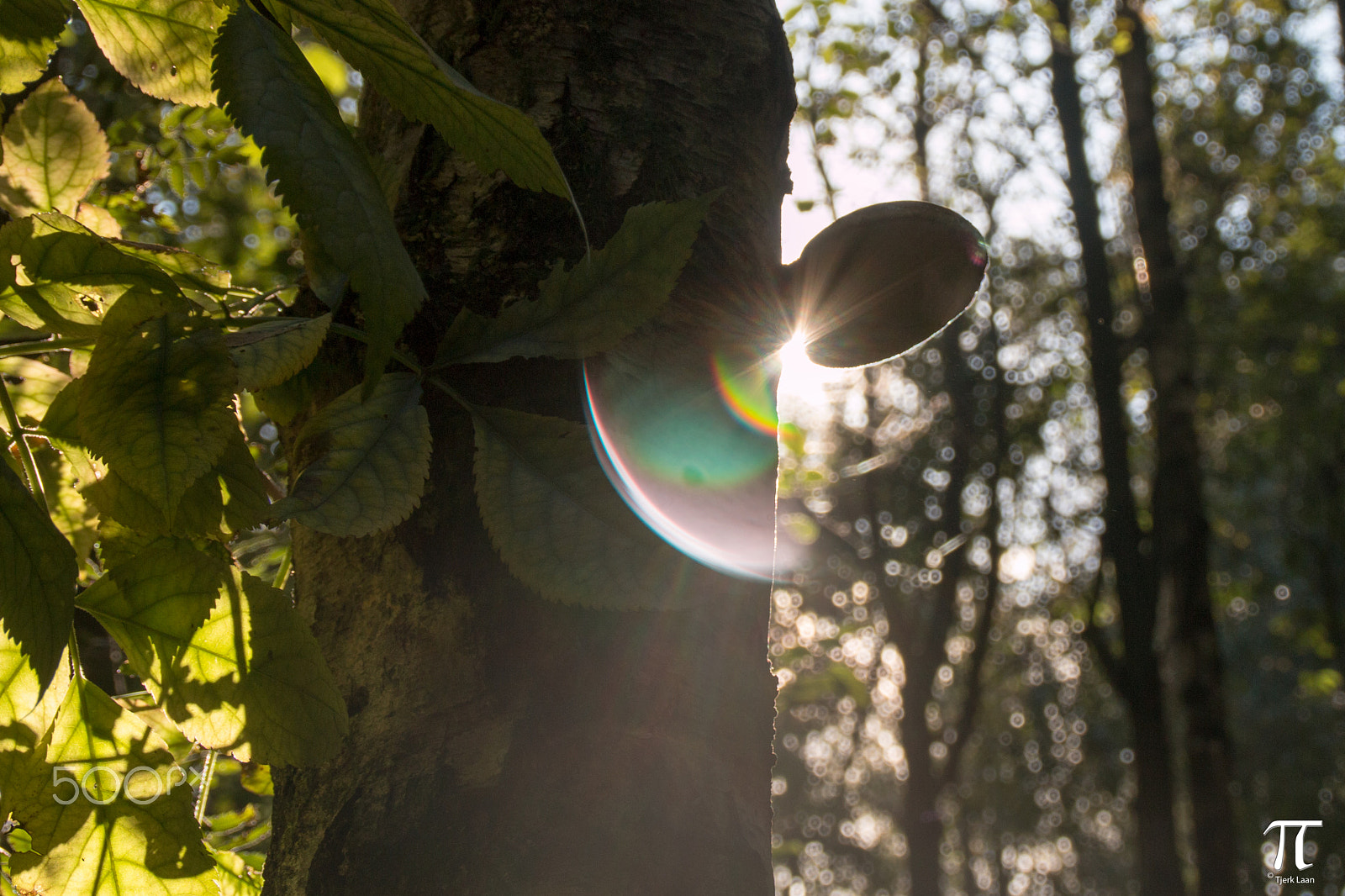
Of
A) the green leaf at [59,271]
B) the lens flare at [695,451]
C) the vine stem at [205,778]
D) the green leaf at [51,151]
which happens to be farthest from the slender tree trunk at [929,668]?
the green leaf at [59,271]

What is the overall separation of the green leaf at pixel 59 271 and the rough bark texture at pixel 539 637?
0.51 ft

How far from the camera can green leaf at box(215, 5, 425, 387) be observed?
43 cm

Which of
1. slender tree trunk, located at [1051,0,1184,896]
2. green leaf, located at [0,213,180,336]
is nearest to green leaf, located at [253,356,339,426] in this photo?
green leaf, located at [0,213,180,336]

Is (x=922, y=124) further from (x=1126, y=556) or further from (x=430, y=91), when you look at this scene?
(x=430, y=91)

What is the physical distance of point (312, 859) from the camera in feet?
1.93

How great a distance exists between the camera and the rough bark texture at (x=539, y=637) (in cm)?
55

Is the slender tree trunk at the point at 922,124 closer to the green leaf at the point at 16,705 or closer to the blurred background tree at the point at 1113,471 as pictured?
the blurred background tree at the point at 1113,471

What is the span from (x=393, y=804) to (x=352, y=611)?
15 cm

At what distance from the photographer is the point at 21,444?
23.2 inches

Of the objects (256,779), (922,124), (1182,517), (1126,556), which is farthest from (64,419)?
(922,124)

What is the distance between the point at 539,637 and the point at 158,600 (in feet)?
0.73

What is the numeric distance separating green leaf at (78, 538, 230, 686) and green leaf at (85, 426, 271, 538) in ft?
0.05

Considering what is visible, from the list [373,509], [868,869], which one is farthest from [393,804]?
[868,869]

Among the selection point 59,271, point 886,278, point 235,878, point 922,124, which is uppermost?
point 922,124
